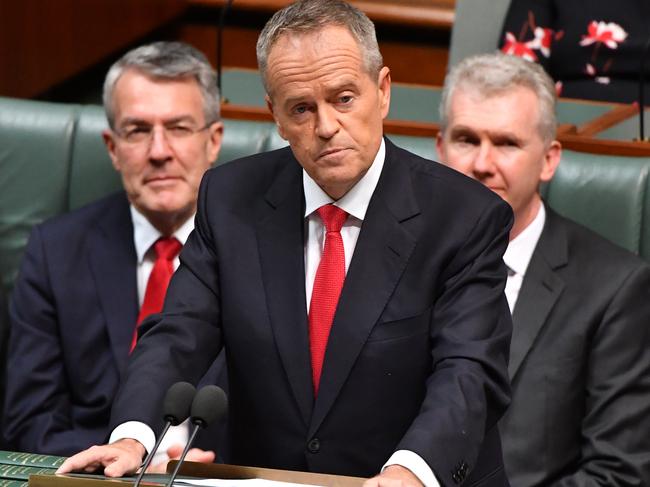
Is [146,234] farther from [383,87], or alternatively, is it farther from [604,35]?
[604,35]

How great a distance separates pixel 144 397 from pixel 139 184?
0.99 m

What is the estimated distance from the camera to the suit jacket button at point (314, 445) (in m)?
1.64

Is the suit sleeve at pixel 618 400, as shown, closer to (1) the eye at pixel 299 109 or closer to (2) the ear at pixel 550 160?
(2) the ear at pixel 550 160

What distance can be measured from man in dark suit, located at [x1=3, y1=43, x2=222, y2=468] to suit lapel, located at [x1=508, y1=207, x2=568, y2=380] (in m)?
A: 0.69

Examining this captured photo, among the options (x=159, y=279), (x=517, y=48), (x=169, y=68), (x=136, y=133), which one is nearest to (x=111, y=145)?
(x=136, y=133)

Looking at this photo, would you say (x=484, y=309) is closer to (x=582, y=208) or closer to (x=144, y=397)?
(x=144, y=397)

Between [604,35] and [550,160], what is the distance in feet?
3.40

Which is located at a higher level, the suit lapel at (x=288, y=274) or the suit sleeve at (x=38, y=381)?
the suit lapel at (x=288, y=274)

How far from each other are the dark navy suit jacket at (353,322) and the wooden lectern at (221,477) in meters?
0.19

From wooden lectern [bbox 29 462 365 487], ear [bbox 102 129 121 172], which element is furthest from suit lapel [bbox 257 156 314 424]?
ear [bbox 102 129 121 172]

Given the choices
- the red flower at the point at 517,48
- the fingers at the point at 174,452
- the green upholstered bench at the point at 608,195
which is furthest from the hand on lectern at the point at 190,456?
the red flower at the point at 517,48

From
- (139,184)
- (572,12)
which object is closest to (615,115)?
(572,12)

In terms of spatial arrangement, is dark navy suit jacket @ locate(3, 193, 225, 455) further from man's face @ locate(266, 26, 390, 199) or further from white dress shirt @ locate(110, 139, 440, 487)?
man's face @ locate(266, 26, 390, 199)

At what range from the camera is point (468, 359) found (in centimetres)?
153
